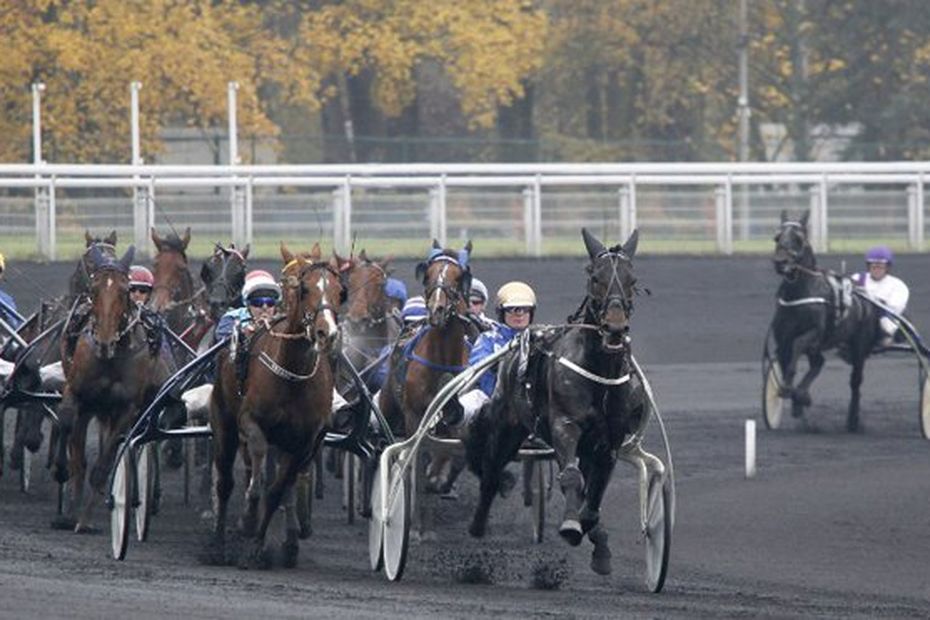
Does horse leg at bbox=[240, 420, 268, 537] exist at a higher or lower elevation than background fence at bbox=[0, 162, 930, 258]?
lower

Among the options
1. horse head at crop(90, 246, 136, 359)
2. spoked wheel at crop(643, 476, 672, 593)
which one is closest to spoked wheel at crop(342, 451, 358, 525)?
horse head at crop(90, 246, 136, 359)

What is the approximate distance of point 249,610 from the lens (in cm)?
1062

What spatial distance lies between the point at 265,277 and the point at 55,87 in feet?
63.6

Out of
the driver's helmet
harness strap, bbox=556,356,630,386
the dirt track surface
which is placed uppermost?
the driver's helmet

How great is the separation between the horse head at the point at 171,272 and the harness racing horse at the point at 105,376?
2.51 m

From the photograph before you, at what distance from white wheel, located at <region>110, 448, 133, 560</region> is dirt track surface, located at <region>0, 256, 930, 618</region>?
0.11 meters

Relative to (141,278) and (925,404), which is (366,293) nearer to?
(141,278)

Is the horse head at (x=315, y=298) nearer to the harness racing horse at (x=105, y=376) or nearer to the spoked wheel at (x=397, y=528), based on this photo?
the spoked wheel at (x=397, y=528)

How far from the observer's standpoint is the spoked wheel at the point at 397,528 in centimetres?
1238

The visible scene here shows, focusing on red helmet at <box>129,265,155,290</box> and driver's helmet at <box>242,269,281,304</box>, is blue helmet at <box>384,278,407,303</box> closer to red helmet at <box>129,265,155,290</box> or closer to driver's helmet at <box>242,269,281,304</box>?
red helmet at <box>129,265,155,290</box>

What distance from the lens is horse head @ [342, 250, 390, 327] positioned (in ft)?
56.1

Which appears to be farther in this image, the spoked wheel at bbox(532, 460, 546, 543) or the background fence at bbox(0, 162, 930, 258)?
the background fence at bbox(0, 162, 930, 258)

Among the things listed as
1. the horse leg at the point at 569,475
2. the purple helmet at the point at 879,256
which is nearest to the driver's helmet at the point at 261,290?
the horse leg at the point at 569,475

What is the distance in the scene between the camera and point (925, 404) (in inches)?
854
